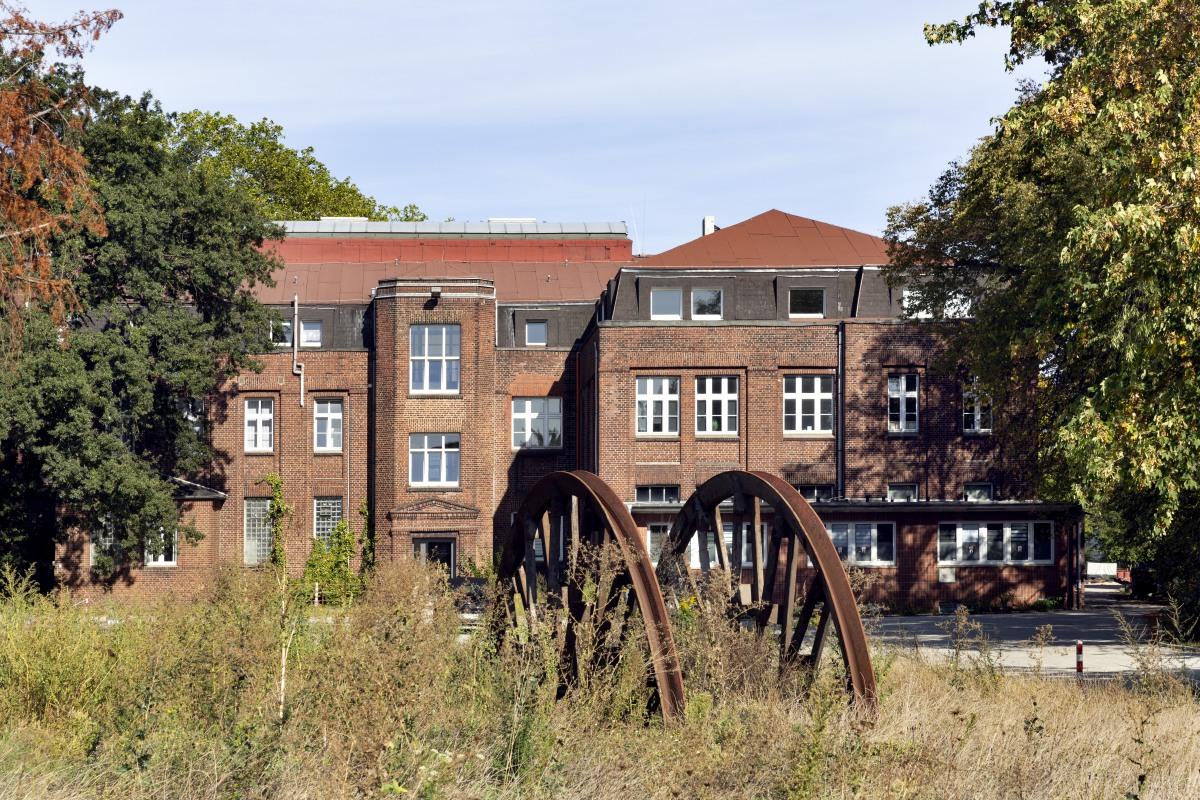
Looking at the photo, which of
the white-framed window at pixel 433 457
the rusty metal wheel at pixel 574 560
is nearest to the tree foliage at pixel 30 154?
the rusty metal wheel at pixel 574 560

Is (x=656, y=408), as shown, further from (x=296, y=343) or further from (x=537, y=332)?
(x=296, y=343)

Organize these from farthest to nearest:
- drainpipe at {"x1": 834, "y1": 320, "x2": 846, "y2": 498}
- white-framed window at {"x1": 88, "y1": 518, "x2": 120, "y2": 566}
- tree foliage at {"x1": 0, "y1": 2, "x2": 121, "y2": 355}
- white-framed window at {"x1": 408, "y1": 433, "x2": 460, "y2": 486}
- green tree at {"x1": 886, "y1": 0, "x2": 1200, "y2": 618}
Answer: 1. white-framed window at {"x1": 408, "y1": 433, "x2": 460, "y2": 486}
2. drainpipe at {"x1": 834, "y1": 320, "x2": 846, "y2": 498}
3. white-framed window at {"x1": 88, "y1": 518, "x2": 120, "y2": 566}
4. tree foliage at {"x1": 0, "y1": 2, "x2": 121, "y2": 355}
5. green tree at {"x1": 886, "y1": 0, "x2": 1200, "y2": 618}

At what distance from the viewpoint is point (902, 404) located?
1559 inches

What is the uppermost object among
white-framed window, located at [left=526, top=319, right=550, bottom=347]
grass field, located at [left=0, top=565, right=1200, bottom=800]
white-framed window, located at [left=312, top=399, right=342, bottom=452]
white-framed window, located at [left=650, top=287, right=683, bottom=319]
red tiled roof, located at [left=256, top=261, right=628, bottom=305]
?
red tiled roof, located at [left=256, top=261, right=628, bottom=305]

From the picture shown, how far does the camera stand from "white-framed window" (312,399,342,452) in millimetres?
44094

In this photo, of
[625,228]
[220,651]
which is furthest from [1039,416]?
[625,228]

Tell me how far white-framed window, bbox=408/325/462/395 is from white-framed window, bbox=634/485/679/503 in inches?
264

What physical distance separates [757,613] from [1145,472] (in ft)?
17.7

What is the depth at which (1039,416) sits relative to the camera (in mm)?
26500

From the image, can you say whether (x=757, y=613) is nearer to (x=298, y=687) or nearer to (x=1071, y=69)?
(x=298, y=687)

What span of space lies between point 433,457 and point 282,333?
18.1 feet

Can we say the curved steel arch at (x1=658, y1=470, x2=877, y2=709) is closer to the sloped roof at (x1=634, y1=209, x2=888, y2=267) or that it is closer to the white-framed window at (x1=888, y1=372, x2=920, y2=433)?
the white-framed window at (x1=888, y1=372, x2=920, y2=433)

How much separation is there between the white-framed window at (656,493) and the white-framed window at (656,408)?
146 centimetres

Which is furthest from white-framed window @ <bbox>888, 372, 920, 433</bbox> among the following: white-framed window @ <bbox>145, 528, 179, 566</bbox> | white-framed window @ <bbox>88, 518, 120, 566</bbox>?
white-framed window @ <bbox>88, 518, 120, 566</bbox>
